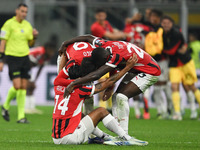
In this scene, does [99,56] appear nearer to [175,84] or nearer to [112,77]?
[112,77]

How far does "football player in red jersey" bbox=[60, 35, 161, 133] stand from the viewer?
768 cm

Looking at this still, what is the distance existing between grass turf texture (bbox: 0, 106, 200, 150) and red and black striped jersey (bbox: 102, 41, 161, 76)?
1.11 metres

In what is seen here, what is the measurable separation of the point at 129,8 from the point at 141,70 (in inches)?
477

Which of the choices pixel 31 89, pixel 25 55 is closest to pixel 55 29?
pixel 31 89

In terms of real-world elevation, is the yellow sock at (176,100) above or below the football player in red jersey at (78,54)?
below

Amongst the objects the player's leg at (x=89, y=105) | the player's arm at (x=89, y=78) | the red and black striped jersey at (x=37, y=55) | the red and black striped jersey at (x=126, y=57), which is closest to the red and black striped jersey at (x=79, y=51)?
the red and black striped jersey at (x=126, y=57)

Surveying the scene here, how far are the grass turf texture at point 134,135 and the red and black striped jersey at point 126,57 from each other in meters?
1.11

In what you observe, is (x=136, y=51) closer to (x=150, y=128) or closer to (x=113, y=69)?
(x=113, y=69)

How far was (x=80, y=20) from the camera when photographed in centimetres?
2028

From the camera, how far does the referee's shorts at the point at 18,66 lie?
458 inches

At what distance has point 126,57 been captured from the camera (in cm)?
806

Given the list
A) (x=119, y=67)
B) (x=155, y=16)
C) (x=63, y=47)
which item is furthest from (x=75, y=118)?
(x=155, y=16)

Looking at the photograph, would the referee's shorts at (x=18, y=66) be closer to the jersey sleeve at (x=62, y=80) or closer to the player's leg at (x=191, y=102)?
the jersey sleeve at (x=62, y=80)

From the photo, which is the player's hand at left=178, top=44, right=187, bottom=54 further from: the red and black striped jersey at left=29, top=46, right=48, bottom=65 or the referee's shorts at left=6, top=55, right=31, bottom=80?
the red and black striped jersey at left=29, top=46, right=48, bottom=65
